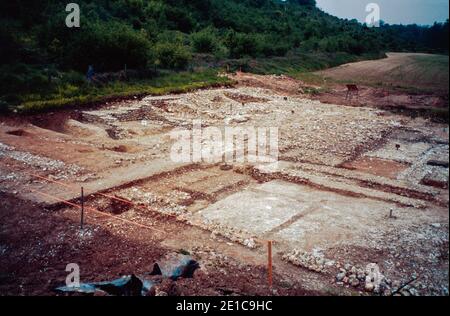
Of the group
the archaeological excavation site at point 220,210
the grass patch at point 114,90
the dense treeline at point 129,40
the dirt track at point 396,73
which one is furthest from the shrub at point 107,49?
the dirt track at point 396,73

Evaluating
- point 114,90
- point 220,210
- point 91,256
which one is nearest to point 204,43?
point 114,90

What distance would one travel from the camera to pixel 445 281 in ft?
19.5

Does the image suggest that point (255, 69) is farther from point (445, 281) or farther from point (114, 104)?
point (445, 281)

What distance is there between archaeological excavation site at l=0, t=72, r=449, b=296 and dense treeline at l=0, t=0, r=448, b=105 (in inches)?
134

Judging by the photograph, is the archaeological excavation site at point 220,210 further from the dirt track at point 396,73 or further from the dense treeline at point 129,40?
the dirt track at point 396,73

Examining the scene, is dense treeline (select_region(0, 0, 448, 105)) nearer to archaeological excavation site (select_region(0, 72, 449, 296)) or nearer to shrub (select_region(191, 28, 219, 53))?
shrub (select_region(191, 28, 219, 53))

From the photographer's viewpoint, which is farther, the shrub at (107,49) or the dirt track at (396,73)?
the dirt track at (396,73)

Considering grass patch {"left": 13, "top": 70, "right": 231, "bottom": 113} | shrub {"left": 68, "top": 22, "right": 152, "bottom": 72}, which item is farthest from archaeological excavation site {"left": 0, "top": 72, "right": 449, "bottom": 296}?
shrub {"left": 68, "top": 22, "right": 152, "bottom": 72}

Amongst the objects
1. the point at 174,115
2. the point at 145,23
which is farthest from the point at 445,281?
the point at 145,23

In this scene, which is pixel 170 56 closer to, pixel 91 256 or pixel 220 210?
pixel 220 210

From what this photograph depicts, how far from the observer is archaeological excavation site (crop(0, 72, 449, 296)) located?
6.13 m

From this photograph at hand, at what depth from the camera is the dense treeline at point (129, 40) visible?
1930 cm

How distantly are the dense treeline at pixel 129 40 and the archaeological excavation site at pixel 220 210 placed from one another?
3.41 m

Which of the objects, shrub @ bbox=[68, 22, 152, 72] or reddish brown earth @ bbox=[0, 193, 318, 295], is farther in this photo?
shrub @ bbox=[68, 22, 152, 72]
